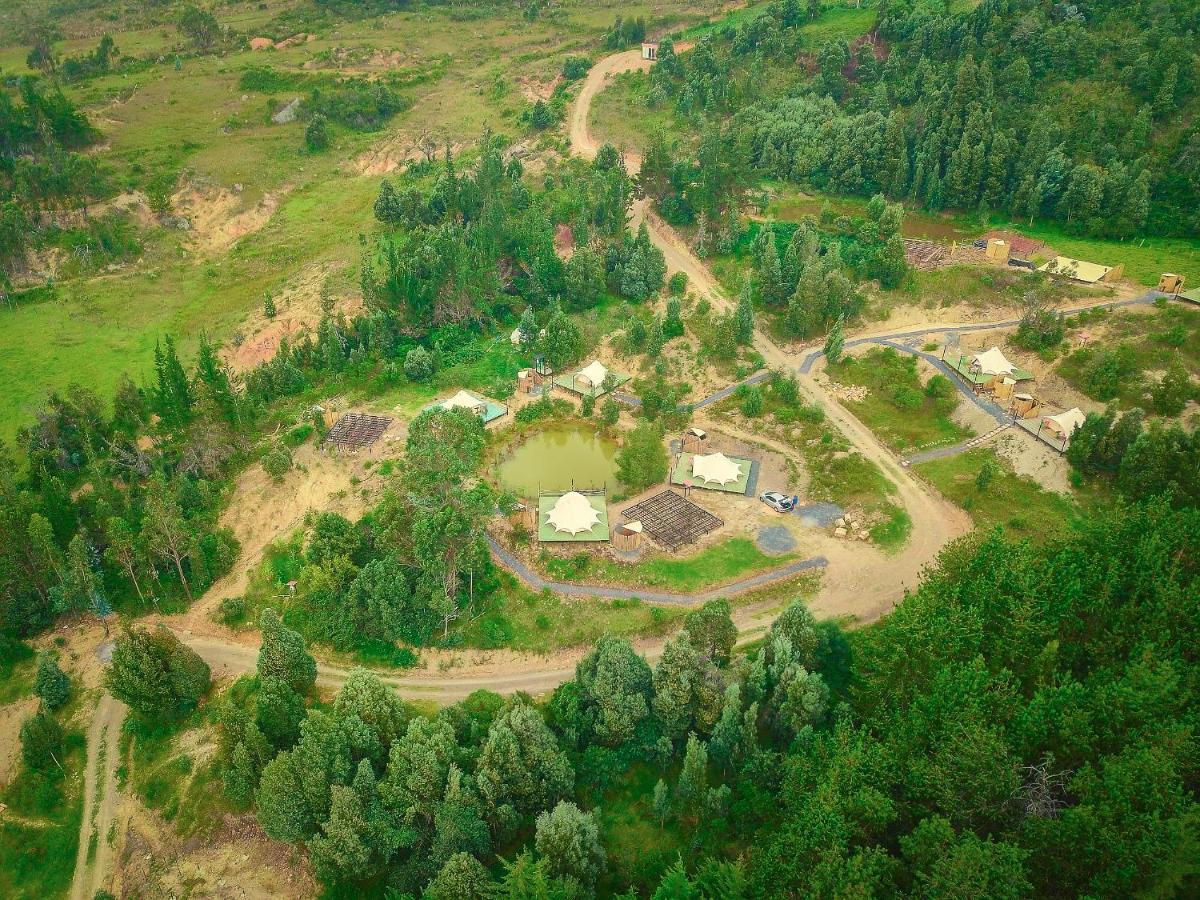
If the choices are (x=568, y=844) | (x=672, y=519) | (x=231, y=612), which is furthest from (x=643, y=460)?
→ (x=231, y=612)

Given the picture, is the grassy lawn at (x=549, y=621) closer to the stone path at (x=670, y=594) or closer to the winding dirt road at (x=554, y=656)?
the stone path at (x=670, y=594)

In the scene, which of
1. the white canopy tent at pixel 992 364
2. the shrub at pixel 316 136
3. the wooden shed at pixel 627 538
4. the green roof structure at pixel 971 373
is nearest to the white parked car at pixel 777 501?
the wooden shed at pixel 627 538

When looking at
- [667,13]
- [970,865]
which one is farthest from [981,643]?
[667,13]

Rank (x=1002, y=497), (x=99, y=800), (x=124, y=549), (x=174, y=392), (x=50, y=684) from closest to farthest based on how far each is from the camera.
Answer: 1. (x=99, y=800)
2. (x=50, y=684)
3. (x=124, y=549)
4. (x=1002, y=497)
5. (x=174, y=392)

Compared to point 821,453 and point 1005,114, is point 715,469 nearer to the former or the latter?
point 821,453

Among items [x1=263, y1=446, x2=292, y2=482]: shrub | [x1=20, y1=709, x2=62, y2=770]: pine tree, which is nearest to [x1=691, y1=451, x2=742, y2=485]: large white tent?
[x1=263, y1=446, x2=292, y2=482]: shrub

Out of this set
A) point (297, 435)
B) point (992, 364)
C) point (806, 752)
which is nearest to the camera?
point (806, 752)

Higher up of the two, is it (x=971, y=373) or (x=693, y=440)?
(x=971, y=373)
